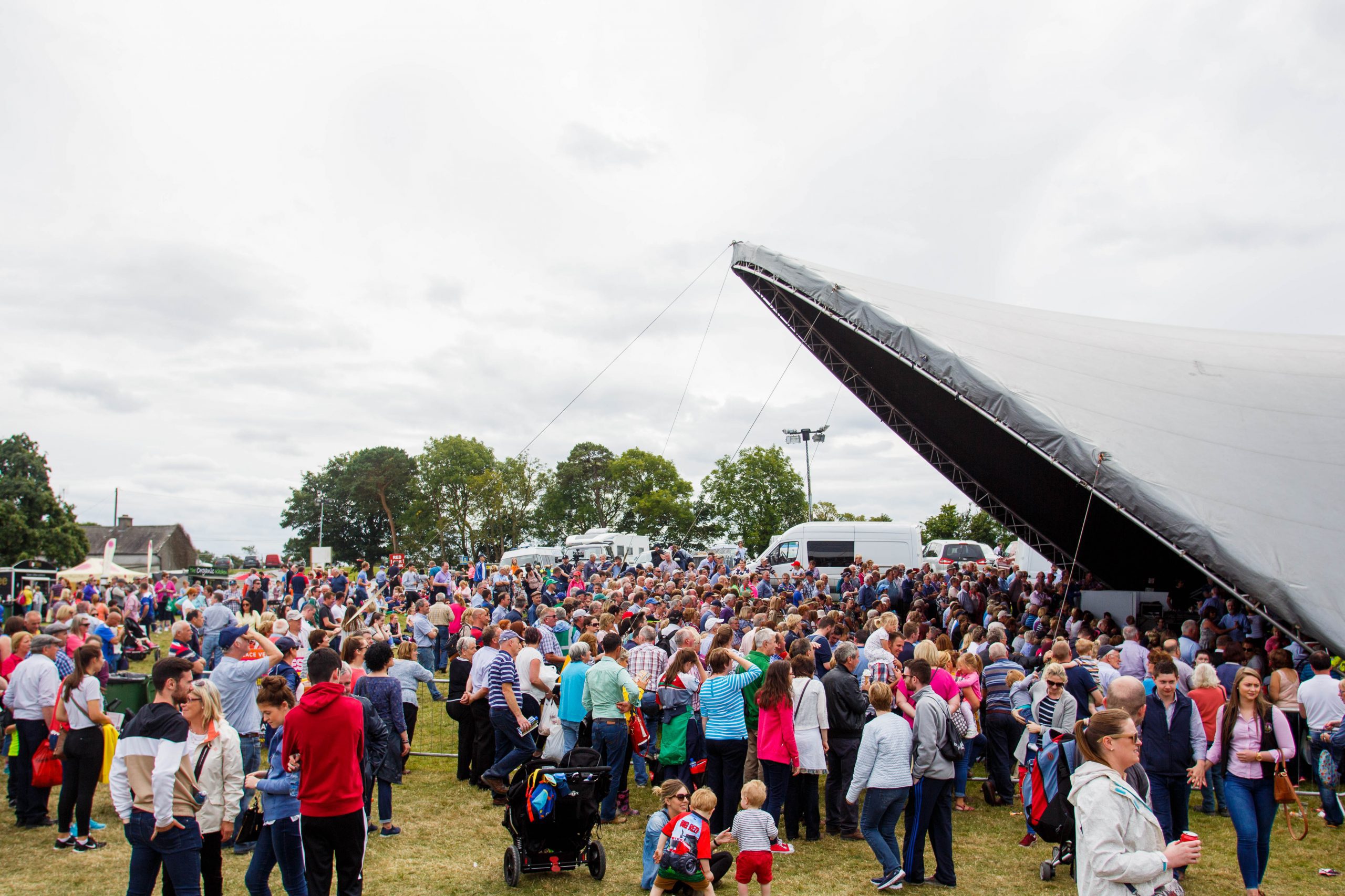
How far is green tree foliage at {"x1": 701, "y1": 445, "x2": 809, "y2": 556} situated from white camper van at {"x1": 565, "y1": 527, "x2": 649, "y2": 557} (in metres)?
30.2

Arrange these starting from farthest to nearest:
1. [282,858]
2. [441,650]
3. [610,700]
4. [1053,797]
A: [441,650] → [610,700] → [1053,797] → [282,858]

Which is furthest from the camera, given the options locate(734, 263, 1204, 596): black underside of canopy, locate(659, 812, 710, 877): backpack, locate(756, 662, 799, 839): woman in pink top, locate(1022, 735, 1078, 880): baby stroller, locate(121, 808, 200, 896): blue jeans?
→ locate(734, 263, 1204, 596): black underside of canopy

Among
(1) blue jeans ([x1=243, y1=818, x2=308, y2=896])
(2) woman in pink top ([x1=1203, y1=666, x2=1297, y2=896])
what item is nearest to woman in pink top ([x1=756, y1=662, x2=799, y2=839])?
(2) woman in pink top ([x1=1203, y1=666, x2=1297, y2=896])

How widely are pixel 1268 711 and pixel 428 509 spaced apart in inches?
2587

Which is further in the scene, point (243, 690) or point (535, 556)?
point (535, 556)

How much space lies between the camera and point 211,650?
1296cm

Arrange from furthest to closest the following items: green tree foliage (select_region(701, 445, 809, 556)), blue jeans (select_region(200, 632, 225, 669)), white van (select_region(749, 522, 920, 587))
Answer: green tree foliage (select_region(701, 445, 809, 556)) < white van (select_region(749, 522, 920, 587)) < blue jeans (select_region(200, 632, 225, 669))

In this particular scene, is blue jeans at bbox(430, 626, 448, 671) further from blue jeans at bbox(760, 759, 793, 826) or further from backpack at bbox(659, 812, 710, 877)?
backpack at bbox(659, 812, 710, 877)

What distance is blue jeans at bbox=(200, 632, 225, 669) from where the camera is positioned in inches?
504

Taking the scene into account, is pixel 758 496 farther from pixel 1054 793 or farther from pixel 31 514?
pixel 1054 793

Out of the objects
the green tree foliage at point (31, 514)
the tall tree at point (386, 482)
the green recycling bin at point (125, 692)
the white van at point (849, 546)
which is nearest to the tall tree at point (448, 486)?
the tall tree at point (386, 482)

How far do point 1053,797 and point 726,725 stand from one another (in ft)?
7.65

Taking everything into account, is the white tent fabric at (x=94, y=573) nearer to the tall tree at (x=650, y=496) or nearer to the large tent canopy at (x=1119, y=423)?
the large tent canopy at (x=1119, y=423)

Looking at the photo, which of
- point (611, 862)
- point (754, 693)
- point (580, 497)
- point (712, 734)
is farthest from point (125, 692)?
point (580, 497)
